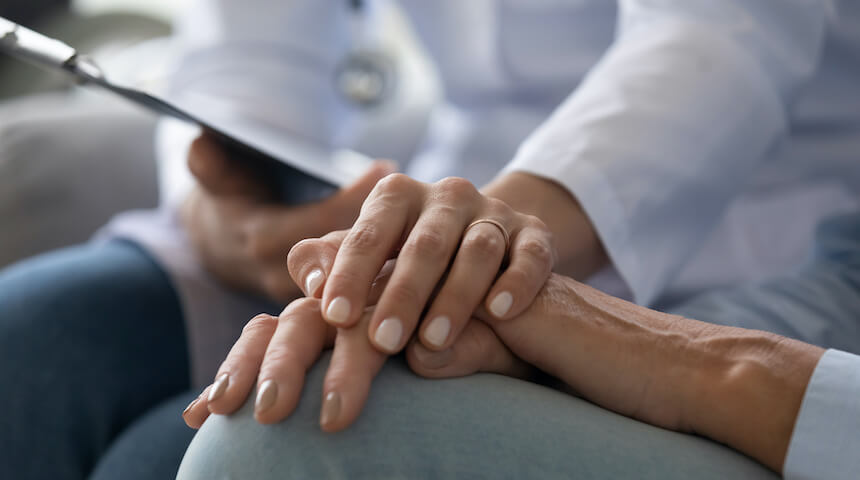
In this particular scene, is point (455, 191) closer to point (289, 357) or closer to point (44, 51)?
point (289, 357)

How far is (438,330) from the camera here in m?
0.28

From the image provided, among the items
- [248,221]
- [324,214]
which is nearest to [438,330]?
[324,214]

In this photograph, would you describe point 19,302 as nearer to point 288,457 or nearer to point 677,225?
point 288,457

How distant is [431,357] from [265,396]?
7 cm

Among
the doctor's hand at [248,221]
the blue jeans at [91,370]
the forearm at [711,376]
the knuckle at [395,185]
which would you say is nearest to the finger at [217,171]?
the doctor's hand at [248,221]

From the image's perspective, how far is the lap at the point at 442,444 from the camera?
0.82 ft

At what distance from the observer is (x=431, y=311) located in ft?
0.92

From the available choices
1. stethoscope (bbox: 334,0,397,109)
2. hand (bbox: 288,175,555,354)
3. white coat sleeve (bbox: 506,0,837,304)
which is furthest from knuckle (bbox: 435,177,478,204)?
stethoscope (bbox: 334,0,397,109)

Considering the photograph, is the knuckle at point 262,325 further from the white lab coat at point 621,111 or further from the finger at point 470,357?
the white lab coat at point 621,111

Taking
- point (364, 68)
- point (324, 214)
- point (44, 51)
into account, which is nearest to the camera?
point (44, 51)

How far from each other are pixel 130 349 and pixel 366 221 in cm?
32

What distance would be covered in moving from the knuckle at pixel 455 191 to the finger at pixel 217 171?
221mm

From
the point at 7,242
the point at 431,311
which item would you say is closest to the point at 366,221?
the point at 431,311

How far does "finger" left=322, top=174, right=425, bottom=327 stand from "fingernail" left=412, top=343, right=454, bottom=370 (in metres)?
0.03
